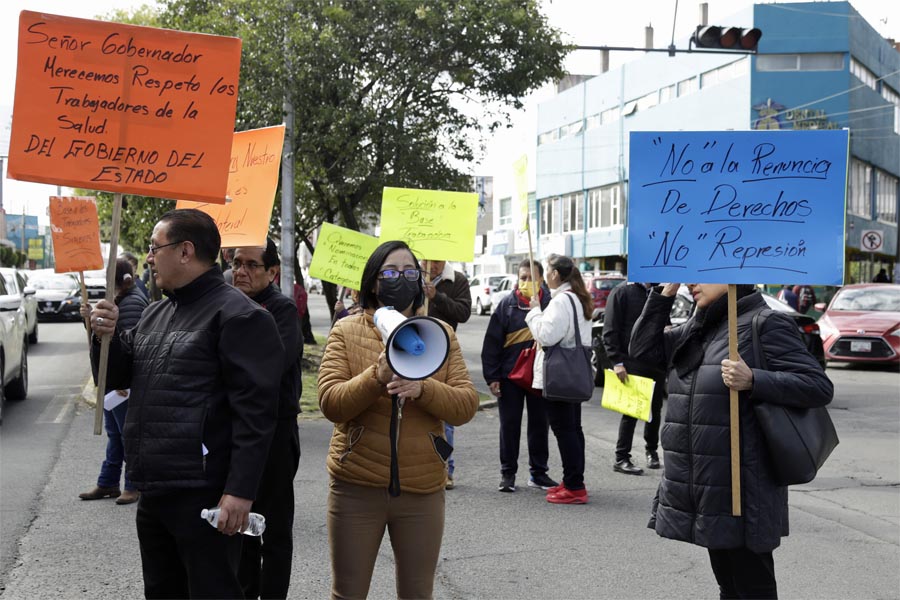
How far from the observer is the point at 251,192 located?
4977 mm

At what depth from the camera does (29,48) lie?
397cm

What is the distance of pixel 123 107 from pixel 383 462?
1.81 m

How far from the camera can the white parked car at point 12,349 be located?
11.1 m

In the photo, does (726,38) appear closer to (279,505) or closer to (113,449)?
(113,449)

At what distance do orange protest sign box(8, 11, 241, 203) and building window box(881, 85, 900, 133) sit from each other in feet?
151

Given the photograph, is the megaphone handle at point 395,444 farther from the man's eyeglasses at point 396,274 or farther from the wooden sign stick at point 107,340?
the wooden sign stick at point 107,340

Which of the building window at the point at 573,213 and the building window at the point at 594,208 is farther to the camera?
the building window at the point at 573,213

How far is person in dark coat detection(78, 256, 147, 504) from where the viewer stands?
670 centimetres

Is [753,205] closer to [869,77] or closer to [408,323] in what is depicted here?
[408,323]

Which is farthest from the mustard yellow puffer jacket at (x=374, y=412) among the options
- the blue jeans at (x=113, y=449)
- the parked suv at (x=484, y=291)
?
the parked suv at (x=484, y=291)

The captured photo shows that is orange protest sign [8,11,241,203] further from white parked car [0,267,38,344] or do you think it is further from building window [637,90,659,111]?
building window [637,90,659,111]

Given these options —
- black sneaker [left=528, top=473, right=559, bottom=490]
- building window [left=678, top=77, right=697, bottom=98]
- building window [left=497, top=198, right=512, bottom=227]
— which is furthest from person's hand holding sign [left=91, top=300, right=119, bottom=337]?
building window [left=497, top=198, right=512, bottom=227]

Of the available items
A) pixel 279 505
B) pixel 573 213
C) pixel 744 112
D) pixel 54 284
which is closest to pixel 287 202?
pixel 279 505

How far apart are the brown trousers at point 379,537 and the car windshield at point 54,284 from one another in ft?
91.4
